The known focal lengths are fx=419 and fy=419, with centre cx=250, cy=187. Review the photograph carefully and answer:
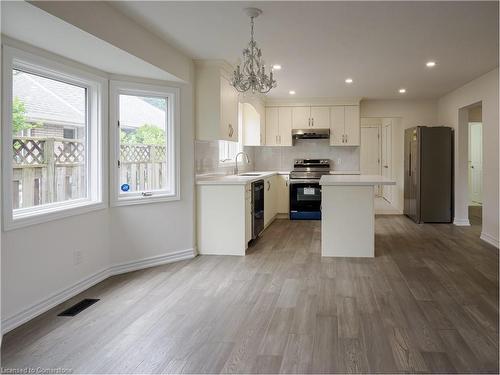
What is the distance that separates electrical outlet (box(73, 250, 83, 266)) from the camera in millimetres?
3582

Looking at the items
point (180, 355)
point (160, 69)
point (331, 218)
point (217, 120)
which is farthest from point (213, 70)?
point (180, 355)

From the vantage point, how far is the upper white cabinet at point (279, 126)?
27.2ft

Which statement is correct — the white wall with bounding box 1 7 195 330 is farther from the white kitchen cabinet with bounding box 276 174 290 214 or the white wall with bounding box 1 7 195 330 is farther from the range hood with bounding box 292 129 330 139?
the range hood with bounding box 292 129 330 139

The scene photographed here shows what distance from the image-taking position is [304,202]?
7762mm

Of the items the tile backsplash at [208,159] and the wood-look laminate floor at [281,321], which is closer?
the wood-look laminate floor at [281,321]

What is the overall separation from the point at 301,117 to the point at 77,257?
560 cm

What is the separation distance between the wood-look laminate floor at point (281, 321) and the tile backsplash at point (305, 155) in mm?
3927

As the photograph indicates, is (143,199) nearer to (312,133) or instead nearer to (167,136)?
(167,136)

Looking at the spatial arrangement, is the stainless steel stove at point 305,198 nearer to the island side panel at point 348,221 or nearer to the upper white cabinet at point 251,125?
the upper white cabinet at point 251,125

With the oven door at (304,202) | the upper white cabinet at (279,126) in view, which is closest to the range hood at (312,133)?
the upper white cabinet at (279,126)

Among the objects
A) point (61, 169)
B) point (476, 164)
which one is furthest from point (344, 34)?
point (476, 164)

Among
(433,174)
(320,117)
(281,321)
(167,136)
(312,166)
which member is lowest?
(281,321)

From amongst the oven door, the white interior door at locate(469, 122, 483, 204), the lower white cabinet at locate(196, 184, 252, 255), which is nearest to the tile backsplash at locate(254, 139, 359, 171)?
the oven door

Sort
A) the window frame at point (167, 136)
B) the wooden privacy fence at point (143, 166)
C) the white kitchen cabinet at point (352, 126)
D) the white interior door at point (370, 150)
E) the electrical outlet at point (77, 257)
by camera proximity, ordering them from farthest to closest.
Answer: the white interior door at point (370, 150)
the white kitchen cabinet at point (352, 126)
the wooden privacy fence at point (143, 166)
the window frame at point (167, 136)
the electrical outlet at point (77, 257)
